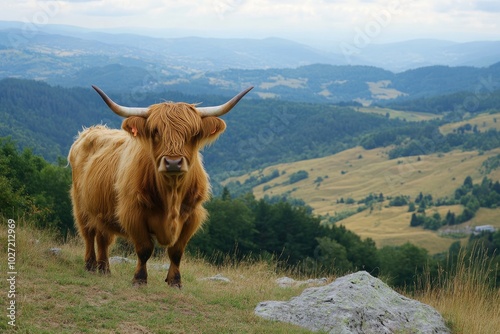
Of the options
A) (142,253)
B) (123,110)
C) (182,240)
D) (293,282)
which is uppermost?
(123,110)

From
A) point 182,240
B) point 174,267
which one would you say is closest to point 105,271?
point 174,267

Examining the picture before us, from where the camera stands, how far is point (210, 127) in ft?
26.2

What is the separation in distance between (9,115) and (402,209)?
128574 millimetres

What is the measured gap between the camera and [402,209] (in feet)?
539

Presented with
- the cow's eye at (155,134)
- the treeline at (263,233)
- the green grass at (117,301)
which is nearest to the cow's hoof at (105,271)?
the green grass at (117,301)

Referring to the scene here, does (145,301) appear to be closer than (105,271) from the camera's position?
Yes

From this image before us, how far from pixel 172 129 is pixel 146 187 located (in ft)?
3.82

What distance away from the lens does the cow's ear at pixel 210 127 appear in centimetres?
793

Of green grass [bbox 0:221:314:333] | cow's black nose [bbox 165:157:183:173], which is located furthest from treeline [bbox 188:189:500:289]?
cow's black nose [bbox 165:157:183:173]

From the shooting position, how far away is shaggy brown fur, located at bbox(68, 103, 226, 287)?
25.3 ft

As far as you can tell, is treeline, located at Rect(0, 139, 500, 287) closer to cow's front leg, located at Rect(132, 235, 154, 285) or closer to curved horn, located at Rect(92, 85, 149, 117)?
cow's front leg, located at Rect(132, 235, 154, 285)

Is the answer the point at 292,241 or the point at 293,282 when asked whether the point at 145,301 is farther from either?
the point at 292,241

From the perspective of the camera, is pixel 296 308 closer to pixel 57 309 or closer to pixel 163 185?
pixel 163 185

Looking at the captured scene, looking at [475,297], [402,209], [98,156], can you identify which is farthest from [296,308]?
[402,209]
